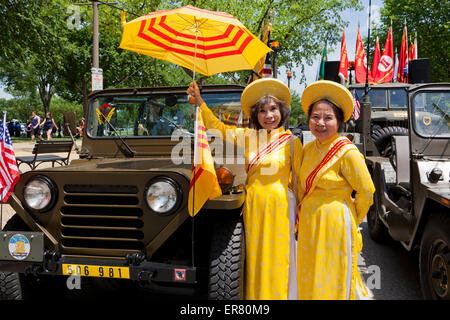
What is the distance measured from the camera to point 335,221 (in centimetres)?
250

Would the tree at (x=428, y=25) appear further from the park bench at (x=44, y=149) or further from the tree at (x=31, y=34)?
the park bench at (x=44, y=149)

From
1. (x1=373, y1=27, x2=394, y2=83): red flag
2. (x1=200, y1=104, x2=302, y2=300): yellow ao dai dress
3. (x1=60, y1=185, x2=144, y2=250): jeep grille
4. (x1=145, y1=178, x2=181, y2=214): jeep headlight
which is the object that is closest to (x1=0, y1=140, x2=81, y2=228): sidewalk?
(x1=60, y1=185, x2=144, y2=250): jeep grille

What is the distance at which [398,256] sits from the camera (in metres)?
4.86

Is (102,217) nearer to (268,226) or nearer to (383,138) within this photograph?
(268,226)

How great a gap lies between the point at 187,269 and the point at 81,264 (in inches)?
28.5

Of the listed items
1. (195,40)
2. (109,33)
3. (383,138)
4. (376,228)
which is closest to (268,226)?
(195,40)

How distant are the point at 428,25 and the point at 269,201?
2631 cm

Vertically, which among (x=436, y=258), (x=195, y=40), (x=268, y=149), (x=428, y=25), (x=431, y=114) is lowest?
(x=436, y=258)

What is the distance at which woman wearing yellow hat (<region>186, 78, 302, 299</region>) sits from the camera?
8.50 ft

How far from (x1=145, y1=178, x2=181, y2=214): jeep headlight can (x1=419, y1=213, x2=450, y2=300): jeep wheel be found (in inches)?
79.5

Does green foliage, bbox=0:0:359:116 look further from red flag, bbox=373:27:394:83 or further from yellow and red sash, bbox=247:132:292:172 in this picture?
yellow and red sash, bbox=247:132:292:172

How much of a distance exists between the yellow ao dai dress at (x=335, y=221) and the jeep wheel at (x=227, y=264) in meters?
0.44
